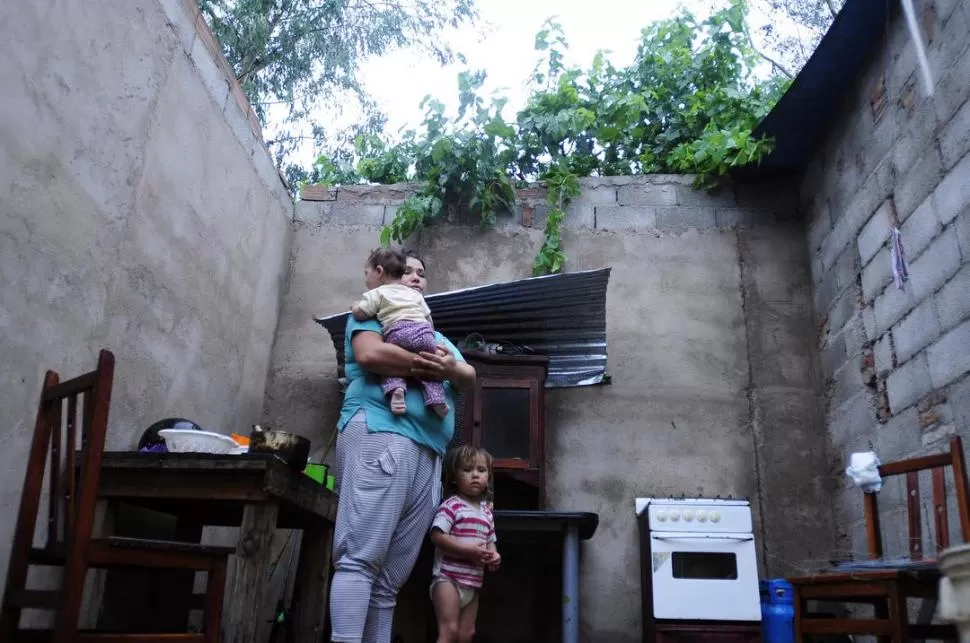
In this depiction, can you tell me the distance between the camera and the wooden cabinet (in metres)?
3.62

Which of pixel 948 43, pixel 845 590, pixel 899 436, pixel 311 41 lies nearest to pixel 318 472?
pixel 845 590

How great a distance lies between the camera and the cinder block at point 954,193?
2701 mm

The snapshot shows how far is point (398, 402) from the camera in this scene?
2104 millimetres

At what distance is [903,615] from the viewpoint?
7.27 ft

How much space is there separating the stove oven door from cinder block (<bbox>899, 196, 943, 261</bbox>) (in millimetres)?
1384

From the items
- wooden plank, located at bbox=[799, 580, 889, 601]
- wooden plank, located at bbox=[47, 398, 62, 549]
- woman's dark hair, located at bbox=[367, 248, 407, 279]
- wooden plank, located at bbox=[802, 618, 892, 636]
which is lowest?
wooden plank, located at bbox=[802, 618, 892, 636]

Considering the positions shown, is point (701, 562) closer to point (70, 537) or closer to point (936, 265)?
point (936, 265)

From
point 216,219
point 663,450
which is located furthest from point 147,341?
point 663,450

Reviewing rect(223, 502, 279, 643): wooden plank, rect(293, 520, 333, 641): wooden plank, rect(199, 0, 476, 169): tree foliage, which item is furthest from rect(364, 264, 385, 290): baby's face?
rect(199, 0, 476, 169): tree foliage

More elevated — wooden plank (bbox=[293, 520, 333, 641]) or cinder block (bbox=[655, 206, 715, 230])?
cinder block (bbox=[655, 206, 715, 230])

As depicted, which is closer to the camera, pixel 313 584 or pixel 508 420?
pixel 313 584

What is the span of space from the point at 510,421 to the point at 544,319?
0.57 m

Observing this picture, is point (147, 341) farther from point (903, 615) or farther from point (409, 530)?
point (903, 615)

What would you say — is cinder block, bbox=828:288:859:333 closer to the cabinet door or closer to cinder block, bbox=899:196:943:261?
cinder block, bbox=899:196:943:261
